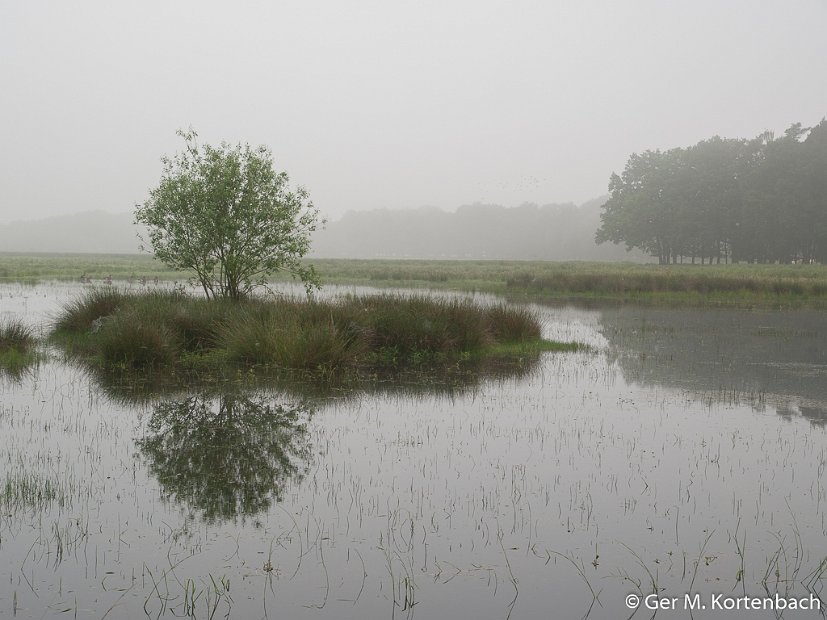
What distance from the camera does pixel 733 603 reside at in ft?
17.8

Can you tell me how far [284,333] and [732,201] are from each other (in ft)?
244

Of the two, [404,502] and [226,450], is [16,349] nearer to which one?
[226,450]

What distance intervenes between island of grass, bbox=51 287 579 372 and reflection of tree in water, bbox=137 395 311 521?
3654mm

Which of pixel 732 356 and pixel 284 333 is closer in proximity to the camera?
pixel 284 333

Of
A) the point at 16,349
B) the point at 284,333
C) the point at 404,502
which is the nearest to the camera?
the point at 404,502

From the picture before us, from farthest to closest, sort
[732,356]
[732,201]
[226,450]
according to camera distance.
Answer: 1. [732,201]
2. [732,356]
3. [226,450]

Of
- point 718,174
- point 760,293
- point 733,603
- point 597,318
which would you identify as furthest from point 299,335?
point 718,174

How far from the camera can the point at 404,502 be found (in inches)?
286

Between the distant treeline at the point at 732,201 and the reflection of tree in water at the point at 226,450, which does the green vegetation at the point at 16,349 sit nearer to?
the reflection of tree in water at the point at 226,450

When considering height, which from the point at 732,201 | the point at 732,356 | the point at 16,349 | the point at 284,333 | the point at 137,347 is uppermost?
the point at 732,201

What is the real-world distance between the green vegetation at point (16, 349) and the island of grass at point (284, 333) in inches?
41.2

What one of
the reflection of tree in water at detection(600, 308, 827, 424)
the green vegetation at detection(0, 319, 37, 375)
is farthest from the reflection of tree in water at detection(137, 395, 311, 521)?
the reflection of tree in water at detection(600, 308, 827, 424)

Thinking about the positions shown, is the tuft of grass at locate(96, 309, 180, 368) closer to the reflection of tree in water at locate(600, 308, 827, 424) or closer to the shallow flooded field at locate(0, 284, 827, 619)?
the shallow flooded field at locate(0, 284, 827, 619)

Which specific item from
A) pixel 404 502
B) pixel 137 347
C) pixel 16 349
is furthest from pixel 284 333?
pixel 404 502
